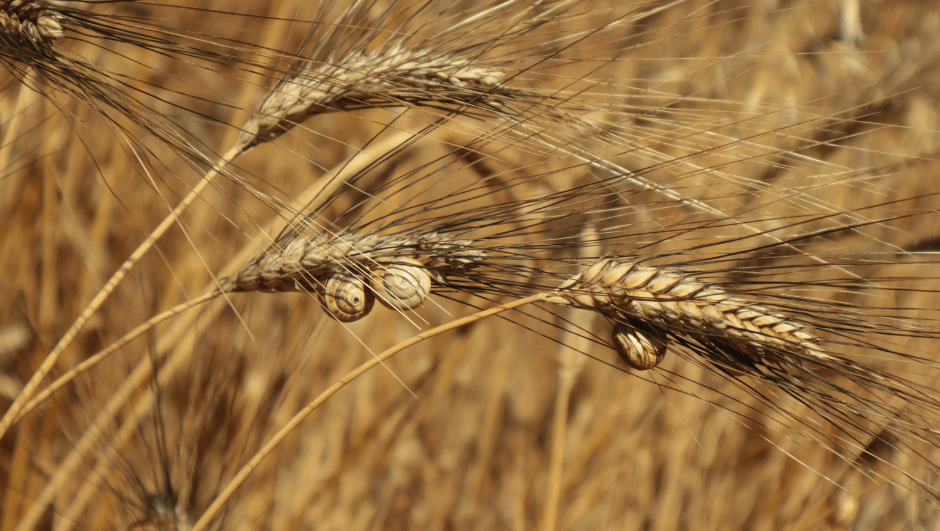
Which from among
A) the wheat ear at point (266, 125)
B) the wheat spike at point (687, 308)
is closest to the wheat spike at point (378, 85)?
the wheat ear at point (266, 125)

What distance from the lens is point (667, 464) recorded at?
1010 millimetres

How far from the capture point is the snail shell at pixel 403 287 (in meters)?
0.46

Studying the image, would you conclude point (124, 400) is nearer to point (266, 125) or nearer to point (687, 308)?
point (266, 125)

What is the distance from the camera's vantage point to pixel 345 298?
0.48 m

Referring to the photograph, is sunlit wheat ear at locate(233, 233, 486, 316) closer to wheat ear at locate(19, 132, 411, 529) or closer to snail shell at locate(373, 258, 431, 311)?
snail shell at locate(373, 258, 431, 311)

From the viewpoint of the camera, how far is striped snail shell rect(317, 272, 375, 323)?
1.57 feet

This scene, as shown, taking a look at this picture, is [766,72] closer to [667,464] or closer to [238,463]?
[667,464]

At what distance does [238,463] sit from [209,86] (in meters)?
0.85

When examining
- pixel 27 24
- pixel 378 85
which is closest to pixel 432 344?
pixel 378 85

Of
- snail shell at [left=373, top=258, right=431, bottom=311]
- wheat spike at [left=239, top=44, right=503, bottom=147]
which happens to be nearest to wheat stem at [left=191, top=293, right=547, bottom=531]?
snail shell at [left=373, top=258, right=431, bottom=311]

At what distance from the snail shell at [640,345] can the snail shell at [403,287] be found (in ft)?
0.58

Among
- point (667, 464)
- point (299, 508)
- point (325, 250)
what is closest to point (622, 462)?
point (667, 464)

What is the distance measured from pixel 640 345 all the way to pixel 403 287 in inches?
8.3

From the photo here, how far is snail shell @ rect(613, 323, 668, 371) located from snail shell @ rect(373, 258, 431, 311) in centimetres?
18
